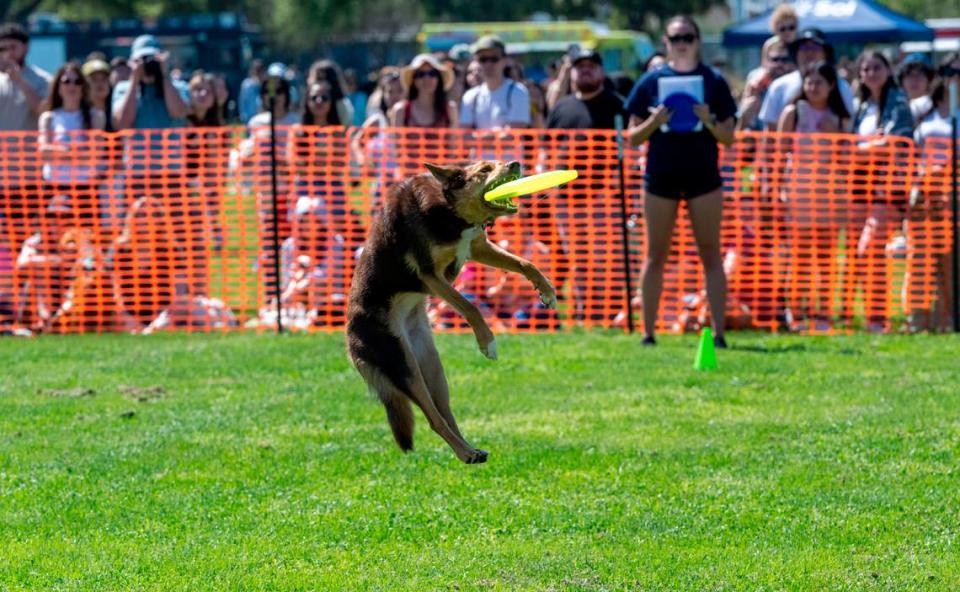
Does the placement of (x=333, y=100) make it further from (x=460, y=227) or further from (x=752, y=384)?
(x=460, y=227)

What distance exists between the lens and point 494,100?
13094 millimetres

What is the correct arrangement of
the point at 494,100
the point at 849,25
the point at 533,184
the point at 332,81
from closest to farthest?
the point at 533,184, the point at 494,100, the point at 332,81, the point at 849,25

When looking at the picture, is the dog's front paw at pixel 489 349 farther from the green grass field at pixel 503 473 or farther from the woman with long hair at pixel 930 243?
the woman with long hair at pixel 930 243

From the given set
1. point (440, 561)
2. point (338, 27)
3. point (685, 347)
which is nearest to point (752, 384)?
point (685, 347)

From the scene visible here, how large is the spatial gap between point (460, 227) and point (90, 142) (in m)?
8.47

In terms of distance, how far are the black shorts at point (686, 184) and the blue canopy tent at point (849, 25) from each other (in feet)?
66.5

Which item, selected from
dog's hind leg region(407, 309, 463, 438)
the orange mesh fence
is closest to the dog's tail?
dog's hind leg region(407, 309, 463, 438)

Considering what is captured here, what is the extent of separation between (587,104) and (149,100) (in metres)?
4.13

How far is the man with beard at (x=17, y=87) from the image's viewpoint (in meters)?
13.3

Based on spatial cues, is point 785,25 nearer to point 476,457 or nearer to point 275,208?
point 275,208

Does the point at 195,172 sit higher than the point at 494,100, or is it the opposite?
the point at 494,100

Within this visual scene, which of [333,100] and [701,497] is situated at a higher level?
[333,100]

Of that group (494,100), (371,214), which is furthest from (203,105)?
(494,100)

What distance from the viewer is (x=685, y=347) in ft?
37.9
